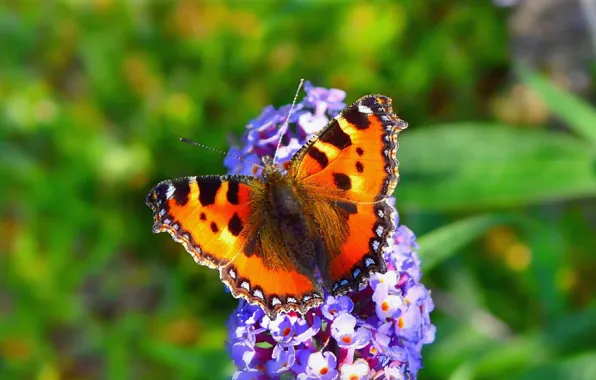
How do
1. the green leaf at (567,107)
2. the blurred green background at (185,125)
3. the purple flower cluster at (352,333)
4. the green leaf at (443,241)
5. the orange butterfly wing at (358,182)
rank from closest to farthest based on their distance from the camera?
the purple flower cluster at (352,333) < the orange butterfly wing at (358,182) < the green leaf at (443,241) < the green leaf at (567,107) < the blurred green background at (185,125)

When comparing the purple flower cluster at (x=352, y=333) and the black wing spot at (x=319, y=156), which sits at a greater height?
the black wing spot at (x=319, y=156)

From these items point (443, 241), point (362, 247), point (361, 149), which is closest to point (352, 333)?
point (362, 247)

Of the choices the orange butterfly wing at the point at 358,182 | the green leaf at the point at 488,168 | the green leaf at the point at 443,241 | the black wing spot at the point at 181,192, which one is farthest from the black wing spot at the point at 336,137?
the green leaf at the point at 488,168

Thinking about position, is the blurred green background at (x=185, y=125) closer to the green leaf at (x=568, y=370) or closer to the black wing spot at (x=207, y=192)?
the green leaf at (x=568, y=370)

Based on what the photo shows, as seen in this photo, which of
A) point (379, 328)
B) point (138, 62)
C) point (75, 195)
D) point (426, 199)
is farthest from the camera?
point (138, 62)

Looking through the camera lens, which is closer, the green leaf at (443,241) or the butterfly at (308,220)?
the butterfly at (308,220)

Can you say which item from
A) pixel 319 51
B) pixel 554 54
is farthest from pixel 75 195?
pixel 554 54

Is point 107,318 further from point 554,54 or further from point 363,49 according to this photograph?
point 554,54

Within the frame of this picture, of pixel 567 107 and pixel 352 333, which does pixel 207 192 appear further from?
pixel 567 107
